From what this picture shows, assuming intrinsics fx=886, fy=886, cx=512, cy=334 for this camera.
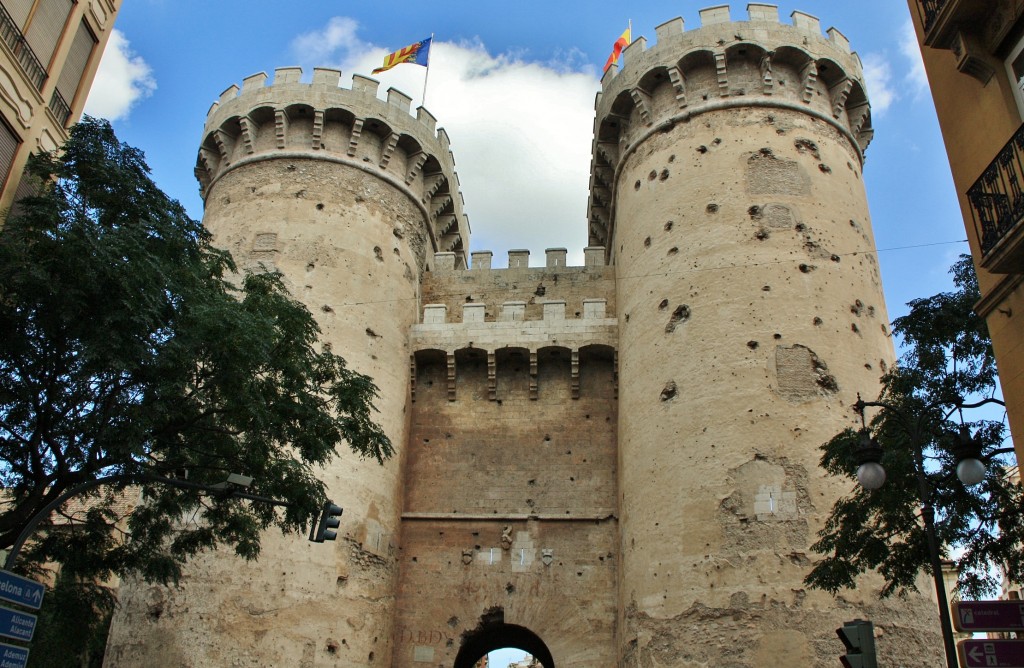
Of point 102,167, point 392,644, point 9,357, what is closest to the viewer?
point 9,357

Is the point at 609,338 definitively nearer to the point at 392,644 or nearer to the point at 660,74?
the point at 660,74

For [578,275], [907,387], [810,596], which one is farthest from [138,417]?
[578,275]

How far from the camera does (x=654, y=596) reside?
1434 centimetres

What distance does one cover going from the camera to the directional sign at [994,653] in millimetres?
6402

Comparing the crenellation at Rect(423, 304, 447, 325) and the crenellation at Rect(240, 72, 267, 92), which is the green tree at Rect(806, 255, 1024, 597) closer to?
the crenellation at Rect(423, 304, 447, 325)

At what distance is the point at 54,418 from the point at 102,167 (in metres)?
2.82

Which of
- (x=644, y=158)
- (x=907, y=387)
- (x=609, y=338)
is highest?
(x=644, y=158)

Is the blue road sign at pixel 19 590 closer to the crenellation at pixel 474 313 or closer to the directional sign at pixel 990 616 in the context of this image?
the directional sign at pixel 990 616

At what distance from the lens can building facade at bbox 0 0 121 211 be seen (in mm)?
10320

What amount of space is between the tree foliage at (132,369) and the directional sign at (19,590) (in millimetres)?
1479

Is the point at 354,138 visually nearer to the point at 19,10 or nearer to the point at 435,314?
the point at 435,314

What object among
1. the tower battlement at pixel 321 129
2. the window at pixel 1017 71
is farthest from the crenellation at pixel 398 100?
the window at pixel 1017 71

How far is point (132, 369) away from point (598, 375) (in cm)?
1134

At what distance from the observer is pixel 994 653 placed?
647 cm
